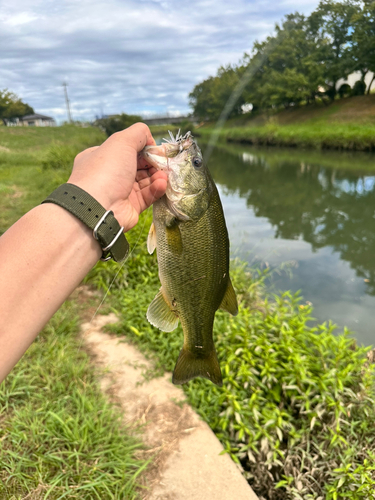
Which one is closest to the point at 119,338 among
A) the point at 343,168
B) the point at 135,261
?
the point at 135,261

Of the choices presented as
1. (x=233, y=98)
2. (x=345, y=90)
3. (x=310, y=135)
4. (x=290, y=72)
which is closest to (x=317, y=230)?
(x=233, y=98)

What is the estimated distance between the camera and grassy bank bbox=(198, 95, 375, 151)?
23.1 metres

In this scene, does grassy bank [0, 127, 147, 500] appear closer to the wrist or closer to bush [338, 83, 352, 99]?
the wrist

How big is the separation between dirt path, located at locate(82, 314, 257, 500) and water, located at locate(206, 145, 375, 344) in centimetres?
317

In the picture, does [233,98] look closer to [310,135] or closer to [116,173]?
[116,173]

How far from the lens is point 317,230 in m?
9.58

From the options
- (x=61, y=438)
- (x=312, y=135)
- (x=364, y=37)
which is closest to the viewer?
(x=61, y=438)

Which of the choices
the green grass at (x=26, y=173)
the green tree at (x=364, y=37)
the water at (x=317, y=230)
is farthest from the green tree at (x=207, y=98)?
the green tree at (x=364, y=37)

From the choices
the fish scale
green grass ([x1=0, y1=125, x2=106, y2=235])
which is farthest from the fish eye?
green grass ([x1=0, y1=125, x2=106, y2=235])

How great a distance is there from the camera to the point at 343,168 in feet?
59.7

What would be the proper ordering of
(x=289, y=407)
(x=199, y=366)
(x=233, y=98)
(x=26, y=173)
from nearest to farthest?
1. (x=199, y=366)
2. (x=289, y=407)
3. (x=233, y=98)
4. (x=26, y=173)

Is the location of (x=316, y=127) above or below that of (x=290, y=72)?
below

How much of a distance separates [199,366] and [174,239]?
690 mm

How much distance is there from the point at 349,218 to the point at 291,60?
20.2 metres
